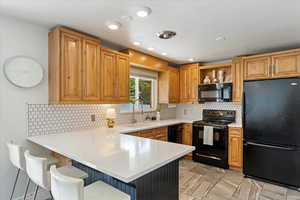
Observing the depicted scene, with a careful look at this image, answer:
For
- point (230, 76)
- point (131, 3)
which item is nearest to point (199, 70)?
point (230, 76)

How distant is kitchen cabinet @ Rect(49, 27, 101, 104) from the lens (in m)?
2.23

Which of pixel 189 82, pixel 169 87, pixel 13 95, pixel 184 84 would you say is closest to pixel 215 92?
pixel 189 82

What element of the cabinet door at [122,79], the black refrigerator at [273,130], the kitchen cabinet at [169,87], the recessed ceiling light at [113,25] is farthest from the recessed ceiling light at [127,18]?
the black refrigerator at [273,130]

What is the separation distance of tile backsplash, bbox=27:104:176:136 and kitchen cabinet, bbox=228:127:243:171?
8.22ft

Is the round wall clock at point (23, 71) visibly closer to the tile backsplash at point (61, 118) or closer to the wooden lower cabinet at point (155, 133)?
the tile backsplash at point (61, 118)

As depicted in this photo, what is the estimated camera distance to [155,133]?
11.1ft

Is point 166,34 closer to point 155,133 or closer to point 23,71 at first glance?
point 155,133

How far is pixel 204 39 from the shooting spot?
2764 millimetres

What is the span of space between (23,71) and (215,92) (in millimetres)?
3649

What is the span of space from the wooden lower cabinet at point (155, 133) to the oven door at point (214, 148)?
751mm

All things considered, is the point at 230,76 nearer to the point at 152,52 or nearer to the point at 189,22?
the point at 152,52

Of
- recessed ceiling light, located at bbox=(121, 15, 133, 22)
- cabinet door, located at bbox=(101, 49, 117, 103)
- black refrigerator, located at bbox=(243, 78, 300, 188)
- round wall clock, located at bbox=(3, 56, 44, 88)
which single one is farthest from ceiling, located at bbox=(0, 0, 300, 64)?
black refrigerator, located at bbox=(243, 78, 300, 188)

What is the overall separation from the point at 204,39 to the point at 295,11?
3.74 ft

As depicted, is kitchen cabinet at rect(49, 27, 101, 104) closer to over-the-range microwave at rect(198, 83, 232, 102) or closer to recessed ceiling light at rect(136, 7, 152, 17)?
recessed ceiling light at rect(136, 7, 152, 17)
